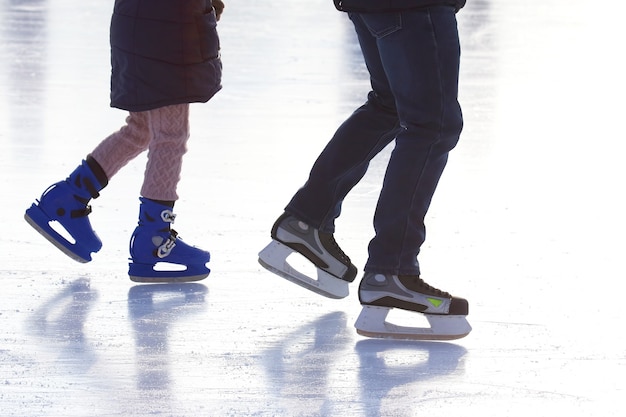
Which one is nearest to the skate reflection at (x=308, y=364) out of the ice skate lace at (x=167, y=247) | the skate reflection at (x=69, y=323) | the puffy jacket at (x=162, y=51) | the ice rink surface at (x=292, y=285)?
the ice rink surface at (x=292, y=285)

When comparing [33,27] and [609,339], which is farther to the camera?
[33,27]

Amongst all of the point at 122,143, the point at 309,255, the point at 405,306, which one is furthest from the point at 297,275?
the point at 122,143

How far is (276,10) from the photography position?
10.1 metres

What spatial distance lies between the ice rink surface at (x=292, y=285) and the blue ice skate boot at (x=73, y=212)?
6cm

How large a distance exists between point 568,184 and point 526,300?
1.45 meters

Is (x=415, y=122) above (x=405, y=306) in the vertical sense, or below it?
above

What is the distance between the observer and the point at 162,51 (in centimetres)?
318

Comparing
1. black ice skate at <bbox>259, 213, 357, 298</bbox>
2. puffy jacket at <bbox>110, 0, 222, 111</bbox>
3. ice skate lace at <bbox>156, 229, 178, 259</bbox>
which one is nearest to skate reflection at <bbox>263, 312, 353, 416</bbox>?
black ice skate at <bbox>259, 213, 357, 298</bbox>

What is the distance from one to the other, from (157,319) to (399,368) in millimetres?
576

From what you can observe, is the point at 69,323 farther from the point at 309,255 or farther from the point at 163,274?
the point at 309,255

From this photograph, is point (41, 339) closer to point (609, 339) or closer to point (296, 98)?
point (609, 339)

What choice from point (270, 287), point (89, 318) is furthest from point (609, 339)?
point (89, 318)

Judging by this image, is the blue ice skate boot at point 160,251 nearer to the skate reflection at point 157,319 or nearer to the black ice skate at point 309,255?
the skate reflection at point 157,319

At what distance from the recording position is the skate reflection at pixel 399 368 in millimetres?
2416
